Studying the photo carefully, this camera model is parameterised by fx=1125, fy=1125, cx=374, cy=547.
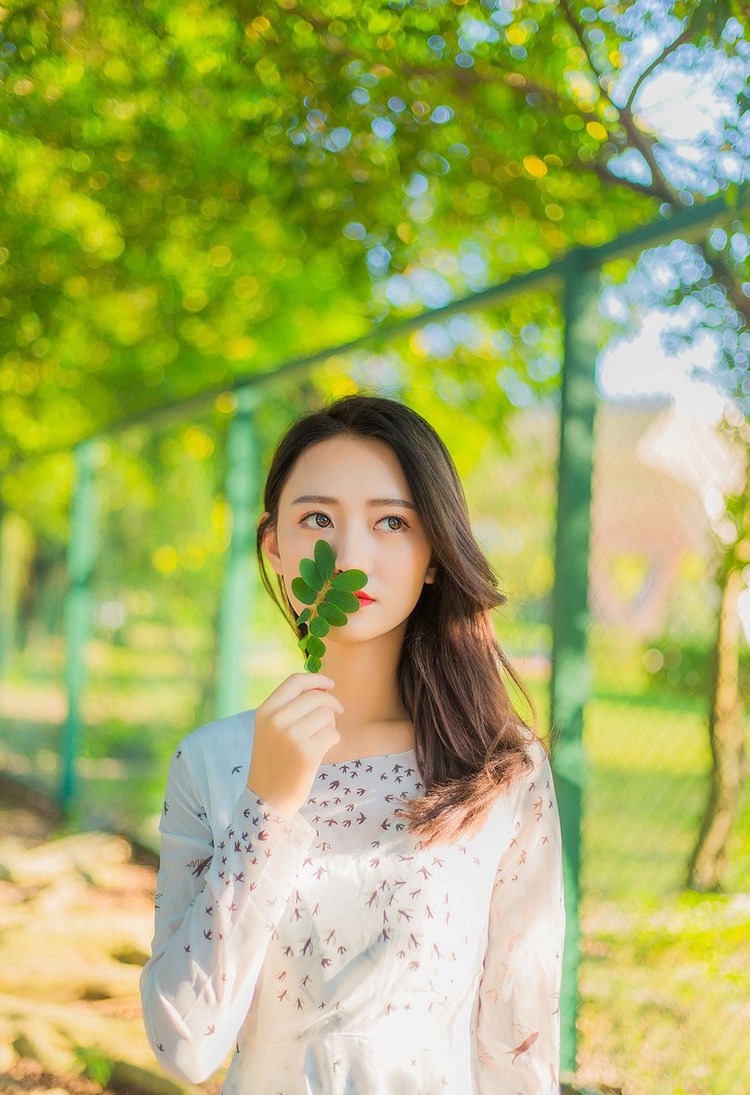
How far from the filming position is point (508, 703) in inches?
67.1

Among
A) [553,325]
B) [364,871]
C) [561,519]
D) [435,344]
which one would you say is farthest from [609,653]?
[435,344]

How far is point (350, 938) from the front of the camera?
1476 millimetres

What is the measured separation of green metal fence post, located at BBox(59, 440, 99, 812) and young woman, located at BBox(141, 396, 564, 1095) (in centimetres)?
471

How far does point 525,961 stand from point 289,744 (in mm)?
500

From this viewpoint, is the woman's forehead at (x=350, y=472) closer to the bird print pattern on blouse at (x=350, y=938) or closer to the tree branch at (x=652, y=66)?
the bird print pattern on blouse at (x=350, y=938)

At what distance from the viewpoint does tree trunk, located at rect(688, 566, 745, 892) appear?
2408mm

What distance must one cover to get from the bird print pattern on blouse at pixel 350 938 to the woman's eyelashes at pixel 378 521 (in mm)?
332

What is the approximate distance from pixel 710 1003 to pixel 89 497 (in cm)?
482

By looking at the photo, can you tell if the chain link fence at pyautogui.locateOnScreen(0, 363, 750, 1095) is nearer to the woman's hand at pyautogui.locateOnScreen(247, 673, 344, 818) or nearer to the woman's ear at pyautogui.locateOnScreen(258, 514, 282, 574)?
the woman's ear at pyautogui.locateOnScreen(258, 514, 282, 574)

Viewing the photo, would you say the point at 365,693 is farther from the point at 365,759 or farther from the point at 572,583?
the point at 572,583

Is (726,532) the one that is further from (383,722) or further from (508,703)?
(383,722)

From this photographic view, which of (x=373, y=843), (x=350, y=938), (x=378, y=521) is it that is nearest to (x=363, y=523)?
(x=378, y=521)

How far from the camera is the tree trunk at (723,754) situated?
7.90ft

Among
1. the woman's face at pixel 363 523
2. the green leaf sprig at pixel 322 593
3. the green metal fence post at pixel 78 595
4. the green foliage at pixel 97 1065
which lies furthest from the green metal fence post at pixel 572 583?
the green metal fence post at pixel 78 595
